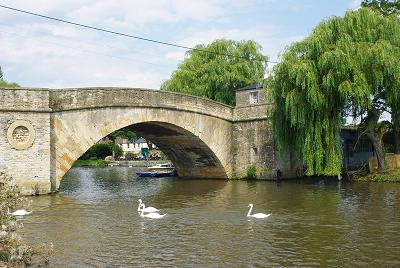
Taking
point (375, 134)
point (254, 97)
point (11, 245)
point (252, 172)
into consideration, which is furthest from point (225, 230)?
point (254, 97)

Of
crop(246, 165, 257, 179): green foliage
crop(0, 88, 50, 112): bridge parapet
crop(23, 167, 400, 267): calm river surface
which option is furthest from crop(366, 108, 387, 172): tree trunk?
crop(0, 88, 50, 112): bridge parapet

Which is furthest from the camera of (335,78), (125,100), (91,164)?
(91,164)

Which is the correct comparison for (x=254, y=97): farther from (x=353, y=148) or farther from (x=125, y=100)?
(x=125, y=100)

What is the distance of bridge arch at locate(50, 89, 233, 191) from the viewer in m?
21.8

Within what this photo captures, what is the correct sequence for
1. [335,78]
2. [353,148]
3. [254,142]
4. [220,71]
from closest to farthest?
[335,78]
[254,142]
[353,148]
[220,71]

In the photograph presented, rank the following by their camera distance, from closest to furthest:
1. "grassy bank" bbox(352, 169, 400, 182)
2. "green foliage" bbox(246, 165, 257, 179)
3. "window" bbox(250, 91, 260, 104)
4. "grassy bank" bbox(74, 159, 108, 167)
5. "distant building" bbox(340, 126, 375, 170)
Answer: "grassy bank" bbox(352, 169, 400, 182) → "green foliage" bbox(246, 165, 257, 179) → "window" bbox(250, 91, 260, 104) → "distant building" bbox(340, 126, 375, 170) → "grassy bank" bbox(74, 159, 108, 167)

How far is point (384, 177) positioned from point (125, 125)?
13197mm

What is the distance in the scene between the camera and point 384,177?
25.5 metres

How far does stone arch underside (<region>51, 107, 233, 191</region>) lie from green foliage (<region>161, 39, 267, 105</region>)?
8240 millimetres

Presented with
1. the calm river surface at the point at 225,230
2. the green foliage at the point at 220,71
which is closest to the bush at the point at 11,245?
the calm river surface at the point at 225,230

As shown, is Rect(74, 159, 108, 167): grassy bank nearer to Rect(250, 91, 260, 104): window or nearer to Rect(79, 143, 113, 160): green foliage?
Rect(79, 143, 113, 160): green foliage

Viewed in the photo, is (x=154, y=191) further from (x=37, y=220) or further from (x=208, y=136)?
(x=37, y=220)

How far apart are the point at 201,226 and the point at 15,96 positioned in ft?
34.8

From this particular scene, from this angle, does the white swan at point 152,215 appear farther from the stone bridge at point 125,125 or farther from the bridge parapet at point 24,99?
the bridge parapet at point 24,99
